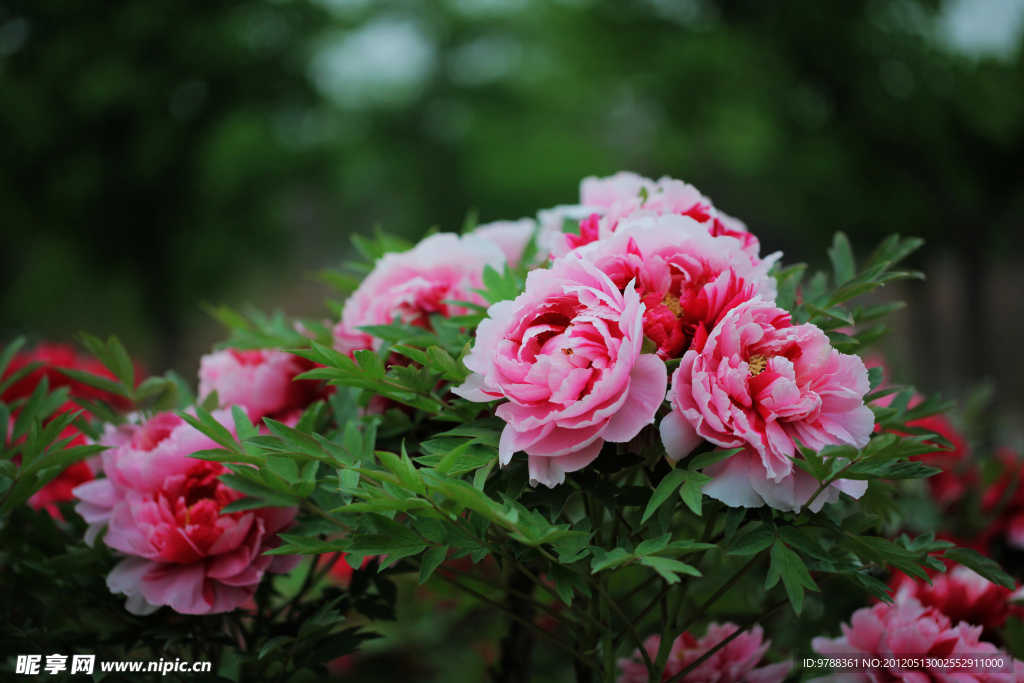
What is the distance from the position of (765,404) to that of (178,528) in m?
0.64

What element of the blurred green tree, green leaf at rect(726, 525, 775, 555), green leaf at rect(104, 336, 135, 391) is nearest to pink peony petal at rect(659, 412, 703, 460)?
green leaf at rect(726, 525, 775, 555)

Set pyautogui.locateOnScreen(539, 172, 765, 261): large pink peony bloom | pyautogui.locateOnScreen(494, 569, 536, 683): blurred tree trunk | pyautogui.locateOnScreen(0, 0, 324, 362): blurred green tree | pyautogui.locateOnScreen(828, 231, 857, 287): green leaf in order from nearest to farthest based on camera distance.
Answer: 1. pyautogui.locateOnScreen(539, 172, 765, 261): large pink peony bloom
2. pyautogui.locateOnScreen(828, 231, 857, 287): green leaf
3. pyautogui.locateOnScreen(494, 569, 536, 683): blurred tree trunk
4. pyautogui.locateOnScreen(0, 0, 324, 362): blurred green tree

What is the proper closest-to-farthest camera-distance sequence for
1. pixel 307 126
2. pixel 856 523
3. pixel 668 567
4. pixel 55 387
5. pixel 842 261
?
1. pixel 668 567
2. pixel 856 523
3. pixel 842 261
4. pixel 55 387
5. pixel 307 126

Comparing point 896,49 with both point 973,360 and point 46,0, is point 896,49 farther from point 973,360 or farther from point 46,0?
point 46,0

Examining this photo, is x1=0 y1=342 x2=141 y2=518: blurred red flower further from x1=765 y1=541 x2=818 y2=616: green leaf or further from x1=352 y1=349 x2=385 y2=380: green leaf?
x1=765 y1=541 x2=818 y2=616: green leaf

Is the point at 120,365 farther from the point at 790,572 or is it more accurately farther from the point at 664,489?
the point at 790,572

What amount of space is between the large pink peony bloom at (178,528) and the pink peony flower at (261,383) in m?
0.09

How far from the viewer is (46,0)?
21.9 ft

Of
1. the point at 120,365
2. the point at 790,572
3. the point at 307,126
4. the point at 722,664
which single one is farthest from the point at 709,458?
the point at 307,126

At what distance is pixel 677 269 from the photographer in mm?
708

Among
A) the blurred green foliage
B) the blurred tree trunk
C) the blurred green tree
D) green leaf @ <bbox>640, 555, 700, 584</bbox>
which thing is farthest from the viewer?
the blurred green tree

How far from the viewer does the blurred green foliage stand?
231 inches

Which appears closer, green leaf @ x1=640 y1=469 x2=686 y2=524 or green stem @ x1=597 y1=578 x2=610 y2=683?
green leaf @ x1=640 y1=469 x2=686 y2=524

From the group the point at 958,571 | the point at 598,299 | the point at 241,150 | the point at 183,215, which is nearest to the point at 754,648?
the point at 958,571
